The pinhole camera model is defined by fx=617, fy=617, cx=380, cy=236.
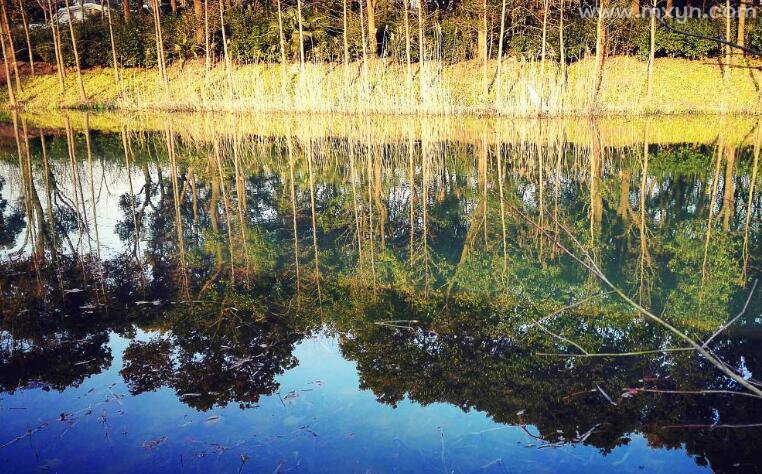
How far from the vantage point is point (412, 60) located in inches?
1048

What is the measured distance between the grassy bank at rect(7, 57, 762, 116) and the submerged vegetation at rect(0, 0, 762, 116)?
0.07 m

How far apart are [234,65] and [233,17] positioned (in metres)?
2.18

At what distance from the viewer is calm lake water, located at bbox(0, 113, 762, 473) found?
3.24 m

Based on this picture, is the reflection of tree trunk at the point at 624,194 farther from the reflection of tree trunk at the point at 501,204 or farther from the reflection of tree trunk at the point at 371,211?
the reflection of tree trunk at the point at 371,211

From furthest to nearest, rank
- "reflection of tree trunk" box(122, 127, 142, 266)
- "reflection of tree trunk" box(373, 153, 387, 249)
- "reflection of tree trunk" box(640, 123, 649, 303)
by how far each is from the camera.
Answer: "reflection of tree trunk" box(373, 153, 387, 249)
"reflection of tree trunk" box(122, 127, 142, 266)
"reflection of tree trunk" box(640, 123, 649, 303)

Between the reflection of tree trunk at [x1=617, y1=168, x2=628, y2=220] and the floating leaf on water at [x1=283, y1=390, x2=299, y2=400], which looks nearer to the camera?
the floating leaf on water at [x1=283, y1=390, x2=299, y2=400]

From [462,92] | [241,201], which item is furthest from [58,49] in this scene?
[241,201]

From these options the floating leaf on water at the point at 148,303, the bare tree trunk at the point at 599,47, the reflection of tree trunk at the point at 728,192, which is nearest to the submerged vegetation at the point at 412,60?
the bare tree trunk at the point at 599,47

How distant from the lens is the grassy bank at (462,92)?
59.9 feet

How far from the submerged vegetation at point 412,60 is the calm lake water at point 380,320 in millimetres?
9146

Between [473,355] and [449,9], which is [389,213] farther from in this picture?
[449,9]

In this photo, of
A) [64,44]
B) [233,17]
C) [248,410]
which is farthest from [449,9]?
[248,410]

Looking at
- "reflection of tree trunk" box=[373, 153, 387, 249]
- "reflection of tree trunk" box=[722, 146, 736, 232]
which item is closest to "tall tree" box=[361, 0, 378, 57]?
"reflection of tree trunk" box=[373, 153, 387, 249]

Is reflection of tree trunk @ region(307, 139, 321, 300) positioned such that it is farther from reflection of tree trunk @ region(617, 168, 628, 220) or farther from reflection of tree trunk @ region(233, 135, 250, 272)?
reflection of tree trunk @ region(617, 168, 628, 220)
